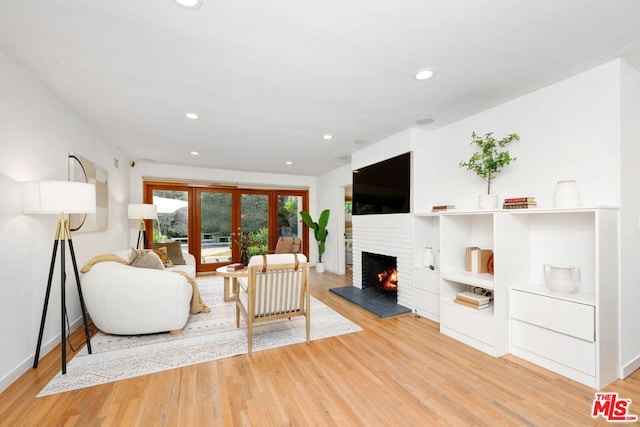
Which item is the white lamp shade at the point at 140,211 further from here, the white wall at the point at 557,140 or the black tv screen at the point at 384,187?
the white wall at the point at 557,140

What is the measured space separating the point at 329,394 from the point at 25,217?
9.26ft

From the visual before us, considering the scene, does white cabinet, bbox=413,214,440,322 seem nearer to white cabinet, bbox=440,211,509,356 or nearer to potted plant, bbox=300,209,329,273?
white cabinet, bbox=440,211,509,356

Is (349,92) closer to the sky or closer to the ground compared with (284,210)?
closer to the sky

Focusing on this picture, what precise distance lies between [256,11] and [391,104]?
172 centimetres

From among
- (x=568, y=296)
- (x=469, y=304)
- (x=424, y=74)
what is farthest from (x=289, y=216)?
(x=568, y=296)

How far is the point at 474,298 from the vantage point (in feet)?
8.72

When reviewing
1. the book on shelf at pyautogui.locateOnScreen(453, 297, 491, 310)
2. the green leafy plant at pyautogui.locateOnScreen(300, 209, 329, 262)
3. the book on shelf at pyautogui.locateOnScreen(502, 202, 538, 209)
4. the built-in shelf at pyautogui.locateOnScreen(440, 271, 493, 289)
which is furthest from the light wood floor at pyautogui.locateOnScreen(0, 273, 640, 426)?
the green leafy plant at pyautogui.locateOnScreen(300, 209, 329, 262)

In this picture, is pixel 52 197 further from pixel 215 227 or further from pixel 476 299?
pixel 215 227

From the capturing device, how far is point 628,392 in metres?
1.91

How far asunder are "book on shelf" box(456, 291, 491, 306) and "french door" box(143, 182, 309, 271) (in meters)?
4.43

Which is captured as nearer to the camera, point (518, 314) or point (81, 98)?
point (518, 314)

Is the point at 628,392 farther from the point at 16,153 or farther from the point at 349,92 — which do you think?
the point at 16,153

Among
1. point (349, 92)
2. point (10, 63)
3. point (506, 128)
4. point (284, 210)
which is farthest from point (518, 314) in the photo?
point (284, 210)

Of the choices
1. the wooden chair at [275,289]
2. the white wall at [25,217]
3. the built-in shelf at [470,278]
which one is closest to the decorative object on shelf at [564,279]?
the built-in shelf at [470,278]
